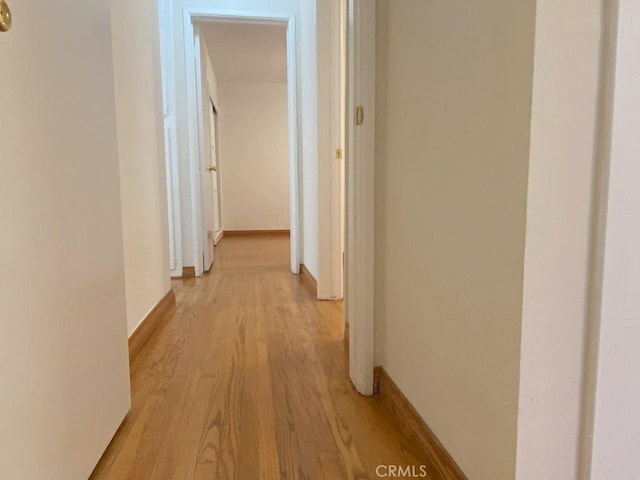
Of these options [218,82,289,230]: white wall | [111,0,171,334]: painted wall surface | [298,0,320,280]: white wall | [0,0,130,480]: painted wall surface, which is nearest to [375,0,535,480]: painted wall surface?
[0,0,130,480]: painted wall surface

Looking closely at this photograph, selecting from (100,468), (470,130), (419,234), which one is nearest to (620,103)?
(470,130)

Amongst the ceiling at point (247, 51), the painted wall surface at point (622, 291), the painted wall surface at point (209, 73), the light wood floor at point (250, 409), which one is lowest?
the light wood floor at point (250, 409)

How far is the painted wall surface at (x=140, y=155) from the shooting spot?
63.9 inches

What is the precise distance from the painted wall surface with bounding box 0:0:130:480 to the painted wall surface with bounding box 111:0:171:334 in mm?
539

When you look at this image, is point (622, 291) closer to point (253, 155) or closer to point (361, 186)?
point (361, 186)

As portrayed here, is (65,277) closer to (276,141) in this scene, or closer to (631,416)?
(631,416)

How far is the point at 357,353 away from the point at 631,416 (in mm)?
759

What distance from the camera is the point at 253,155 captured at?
6.39 metres

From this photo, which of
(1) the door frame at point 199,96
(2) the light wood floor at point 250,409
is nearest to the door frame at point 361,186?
(2) the light wood floor at point 250,409

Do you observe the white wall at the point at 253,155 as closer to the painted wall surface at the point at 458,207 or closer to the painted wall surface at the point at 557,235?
the painted wall surface at the point at 458,207

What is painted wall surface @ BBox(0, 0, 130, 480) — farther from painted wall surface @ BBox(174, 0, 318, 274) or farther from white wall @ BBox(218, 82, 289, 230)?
white wall @ BBox(218, 82, 289, 230)

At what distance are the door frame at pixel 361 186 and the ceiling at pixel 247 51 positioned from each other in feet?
7.95

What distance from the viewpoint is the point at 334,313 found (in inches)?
87.7

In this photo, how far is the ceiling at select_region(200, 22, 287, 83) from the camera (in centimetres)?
405
